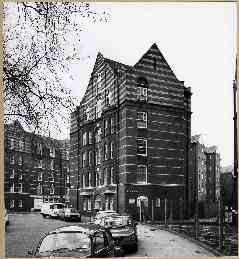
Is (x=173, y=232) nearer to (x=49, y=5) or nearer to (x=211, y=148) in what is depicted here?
(x=211, y=148)

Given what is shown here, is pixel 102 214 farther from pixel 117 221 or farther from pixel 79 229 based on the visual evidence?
Answer: pixel 79 229

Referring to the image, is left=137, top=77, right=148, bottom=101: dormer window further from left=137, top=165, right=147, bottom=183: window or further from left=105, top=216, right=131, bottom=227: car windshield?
left=105, top=216, right=131, bottom=227: car windshield

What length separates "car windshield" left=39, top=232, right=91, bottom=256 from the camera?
4.66m

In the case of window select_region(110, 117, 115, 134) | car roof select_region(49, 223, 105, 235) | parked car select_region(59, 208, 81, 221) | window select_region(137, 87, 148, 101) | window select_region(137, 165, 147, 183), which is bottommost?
car roof select_region(49, 223, 105, 235)

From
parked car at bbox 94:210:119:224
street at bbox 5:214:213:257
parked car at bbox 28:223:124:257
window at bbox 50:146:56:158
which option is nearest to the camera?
parked car at bbox 28:223:124:257

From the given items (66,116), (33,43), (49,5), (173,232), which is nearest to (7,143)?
(66,116)

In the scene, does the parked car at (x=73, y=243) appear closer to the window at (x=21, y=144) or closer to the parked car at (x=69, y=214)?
the parked car at (x=69, y=214)

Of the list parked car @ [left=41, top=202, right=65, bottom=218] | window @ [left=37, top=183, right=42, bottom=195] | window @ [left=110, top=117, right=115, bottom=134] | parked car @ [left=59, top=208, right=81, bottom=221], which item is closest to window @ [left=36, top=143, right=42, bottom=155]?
window @ [left=37, top=183, right=42, bottom=195]

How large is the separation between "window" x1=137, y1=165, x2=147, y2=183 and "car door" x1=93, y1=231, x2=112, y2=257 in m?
0.89

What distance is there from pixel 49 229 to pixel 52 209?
70 centimetres

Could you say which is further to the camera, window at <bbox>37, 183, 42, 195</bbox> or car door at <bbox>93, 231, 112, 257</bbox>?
window at <bbox>37, 183, 42, 195</bbox>

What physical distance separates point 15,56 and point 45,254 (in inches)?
81.9

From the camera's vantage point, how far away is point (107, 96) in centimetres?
589

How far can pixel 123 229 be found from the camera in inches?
222
